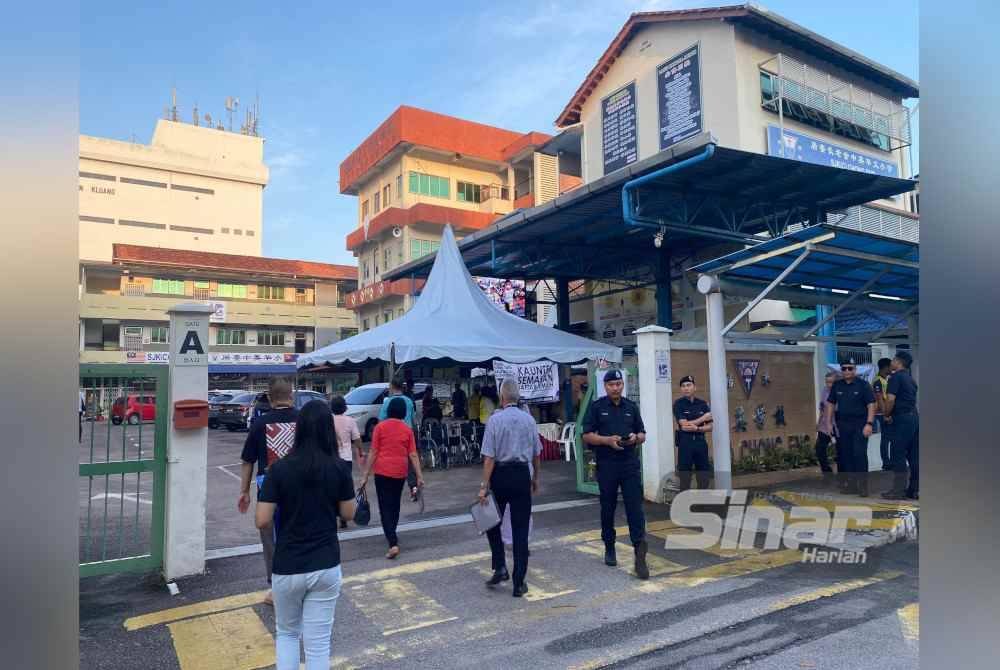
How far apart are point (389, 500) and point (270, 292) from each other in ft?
143

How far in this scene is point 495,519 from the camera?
550 cm

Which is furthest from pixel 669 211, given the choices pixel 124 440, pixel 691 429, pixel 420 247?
pixel 420 247

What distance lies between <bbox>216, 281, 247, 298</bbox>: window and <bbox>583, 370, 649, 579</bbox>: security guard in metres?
44.0

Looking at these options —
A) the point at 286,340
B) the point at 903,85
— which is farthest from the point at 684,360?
the point at 286,340

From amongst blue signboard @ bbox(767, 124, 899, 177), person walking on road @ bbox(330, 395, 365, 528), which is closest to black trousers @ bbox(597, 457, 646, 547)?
person walking on road @ bbox(330, 395, 365, 528)

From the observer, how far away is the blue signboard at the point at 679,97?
1741 cm

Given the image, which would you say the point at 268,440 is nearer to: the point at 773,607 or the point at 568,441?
the point at 773,607

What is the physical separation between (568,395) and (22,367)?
57.0 feet

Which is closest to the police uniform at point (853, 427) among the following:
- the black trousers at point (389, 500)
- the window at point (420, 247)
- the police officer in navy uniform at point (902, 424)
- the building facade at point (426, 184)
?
the police officer in navy uniform at point (902, 424)

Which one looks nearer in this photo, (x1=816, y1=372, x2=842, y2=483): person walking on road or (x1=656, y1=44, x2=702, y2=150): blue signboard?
(x1=816, y1=372, x2=842, y2=483): person walking on road

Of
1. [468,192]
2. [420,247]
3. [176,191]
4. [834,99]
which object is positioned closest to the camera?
[834,99]

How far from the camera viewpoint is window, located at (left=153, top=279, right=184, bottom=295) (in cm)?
4353

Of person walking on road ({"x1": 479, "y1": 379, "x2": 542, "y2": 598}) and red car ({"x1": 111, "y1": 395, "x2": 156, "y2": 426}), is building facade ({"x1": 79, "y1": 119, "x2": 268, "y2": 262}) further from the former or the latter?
person walking on road ({"x1": 479, "y1": 379, "x2": 542, "y2": 598})

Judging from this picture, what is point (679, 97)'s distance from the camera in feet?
59.0
